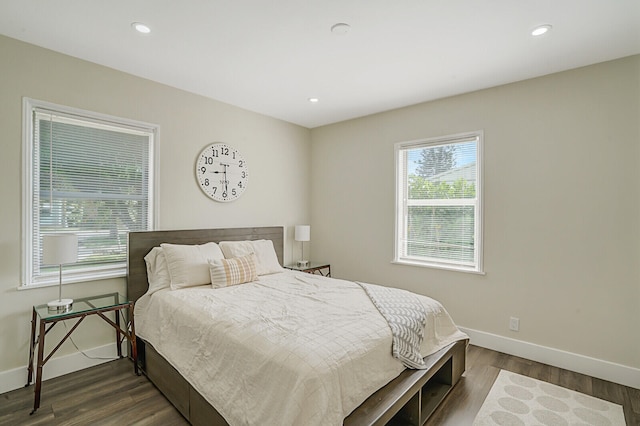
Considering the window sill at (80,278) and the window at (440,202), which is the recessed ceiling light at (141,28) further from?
the window at (440,202)

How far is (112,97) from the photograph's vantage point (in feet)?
9.56

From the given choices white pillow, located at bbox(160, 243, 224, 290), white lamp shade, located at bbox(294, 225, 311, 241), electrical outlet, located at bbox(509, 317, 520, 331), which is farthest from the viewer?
white lamp shade, located at bbox(294, 225, 311, 241)

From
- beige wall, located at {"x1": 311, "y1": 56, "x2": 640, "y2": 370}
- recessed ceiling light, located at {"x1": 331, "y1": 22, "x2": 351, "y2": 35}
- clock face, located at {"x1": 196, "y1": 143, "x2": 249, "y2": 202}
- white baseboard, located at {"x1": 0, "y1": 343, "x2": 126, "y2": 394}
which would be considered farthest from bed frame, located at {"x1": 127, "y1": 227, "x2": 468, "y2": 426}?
→ recessed ceiling light, located at {"x1": 331, "y1": 22, "x2": 351, "y2": 35}

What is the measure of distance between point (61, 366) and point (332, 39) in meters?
3.44

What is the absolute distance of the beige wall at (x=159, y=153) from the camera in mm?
2416

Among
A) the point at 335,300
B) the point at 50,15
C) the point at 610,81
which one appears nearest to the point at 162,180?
the point at 50,15

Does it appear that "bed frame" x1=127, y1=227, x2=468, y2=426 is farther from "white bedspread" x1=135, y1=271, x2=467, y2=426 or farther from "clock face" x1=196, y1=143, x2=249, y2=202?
"clock face" x1=196, y1=143, x2=249, y2=202

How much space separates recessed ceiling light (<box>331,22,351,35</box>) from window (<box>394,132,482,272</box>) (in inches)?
72.6

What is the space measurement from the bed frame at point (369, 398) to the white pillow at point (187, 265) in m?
0.25

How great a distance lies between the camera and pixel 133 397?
2330 mm

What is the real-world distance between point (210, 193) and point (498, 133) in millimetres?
3161

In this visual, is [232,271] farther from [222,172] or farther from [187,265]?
[222,172]

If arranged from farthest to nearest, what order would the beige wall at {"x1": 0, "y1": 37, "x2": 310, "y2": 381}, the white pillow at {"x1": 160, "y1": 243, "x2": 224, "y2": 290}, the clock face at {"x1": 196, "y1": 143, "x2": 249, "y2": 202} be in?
the clock face at {"x1": 196, "y1": 143, "x2": 249, "y2": 202} < the white pillow at {"x1": 160, "y1": 243, "x2": 224, "y2": 290} < the beige wall at {"x1": 0, "y1": 37, "x2": 310, "y2": 381}

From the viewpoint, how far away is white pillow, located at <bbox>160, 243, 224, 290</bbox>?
2.82 meters
